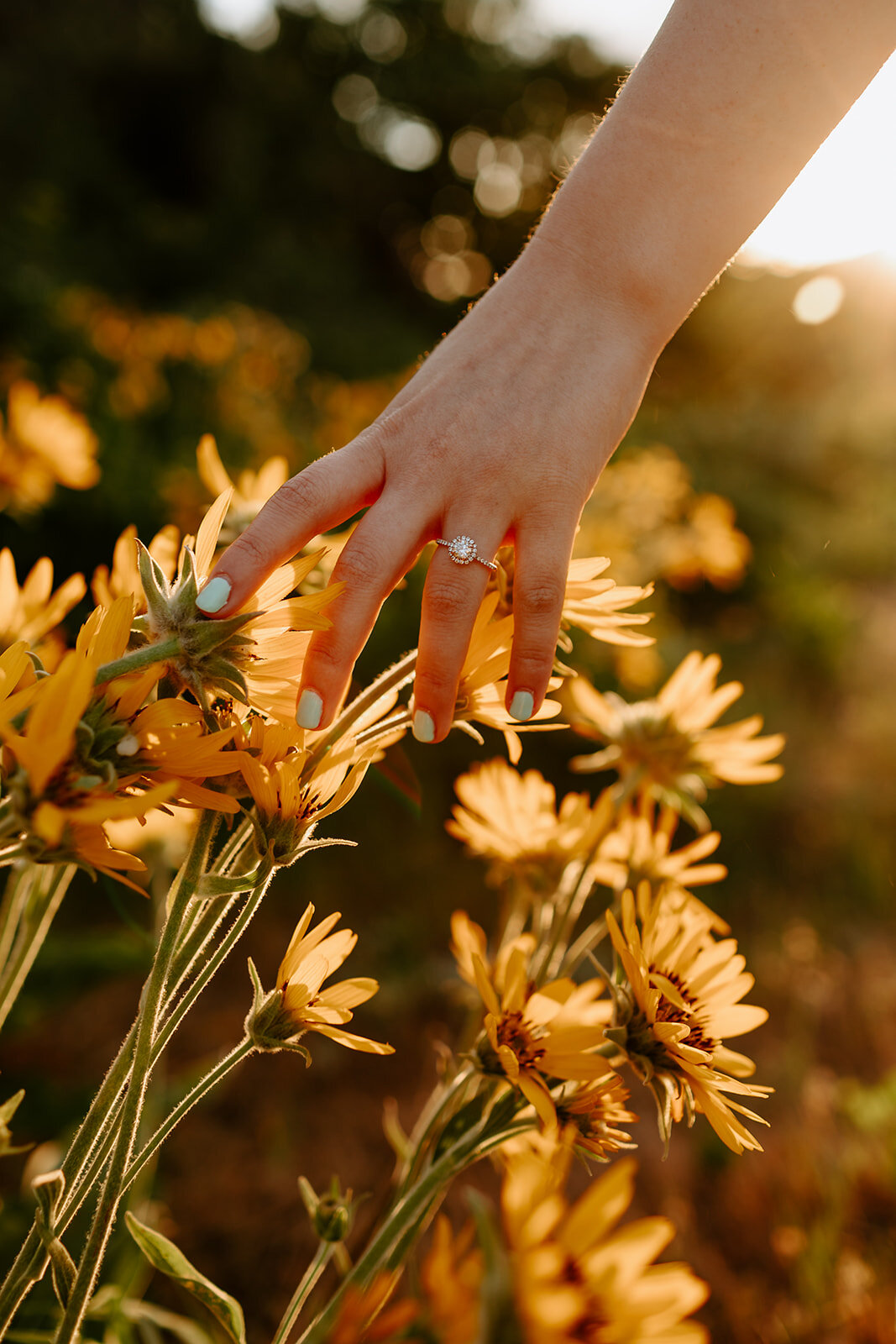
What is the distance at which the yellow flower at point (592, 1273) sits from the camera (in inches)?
16.1

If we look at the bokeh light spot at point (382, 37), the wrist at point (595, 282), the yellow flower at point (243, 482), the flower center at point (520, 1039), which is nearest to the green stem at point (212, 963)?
the flower center at point (520, 1039)

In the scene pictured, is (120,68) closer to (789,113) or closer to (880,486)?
(880,486)

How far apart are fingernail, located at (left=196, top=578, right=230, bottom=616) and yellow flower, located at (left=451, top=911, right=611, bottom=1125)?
0.31 metres

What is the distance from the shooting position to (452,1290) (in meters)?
0.46

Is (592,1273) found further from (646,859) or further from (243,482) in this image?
(243,482)

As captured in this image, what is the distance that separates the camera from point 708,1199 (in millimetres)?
2201

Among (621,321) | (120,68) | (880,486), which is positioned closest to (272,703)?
(621,321)

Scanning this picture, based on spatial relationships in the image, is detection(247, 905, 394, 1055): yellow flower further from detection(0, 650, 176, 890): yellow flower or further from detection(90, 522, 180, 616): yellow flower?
detection(90, 522, 180, 616): yellow flower

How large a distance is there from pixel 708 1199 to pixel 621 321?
228 cm

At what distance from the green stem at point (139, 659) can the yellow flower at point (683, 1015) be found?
1.12ft

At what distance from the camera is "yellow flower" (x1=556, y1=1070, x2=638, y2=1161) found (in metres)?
0.59

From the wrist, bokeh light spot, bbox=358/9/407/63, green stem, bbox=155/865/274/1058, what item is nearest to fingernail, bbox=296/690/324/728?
green stem, bbox=155/865/274/1058

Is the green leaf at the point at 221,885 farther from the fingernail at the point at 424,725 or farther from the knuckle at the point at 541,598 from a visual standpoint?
the knuckle at the point at 541,598

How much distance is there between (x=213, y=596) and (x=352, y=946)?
10.2 inches
